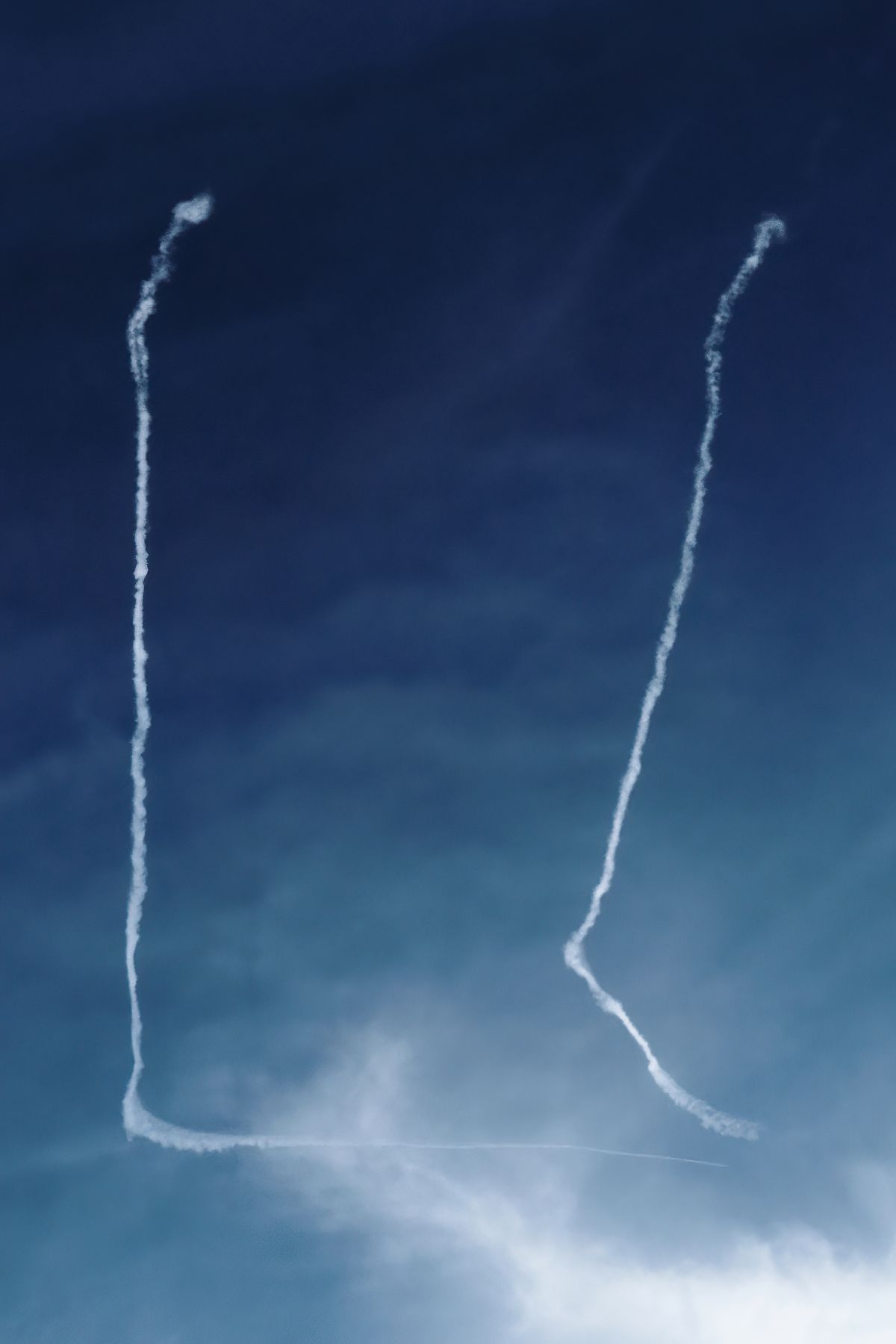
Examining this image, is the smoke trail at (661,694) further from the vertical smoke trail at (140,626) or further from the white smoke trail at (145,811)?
the vertical smoke trail at (140,626)

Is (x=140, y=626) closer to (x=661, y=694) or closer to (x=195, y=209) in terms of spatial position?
(x=195, y=209)

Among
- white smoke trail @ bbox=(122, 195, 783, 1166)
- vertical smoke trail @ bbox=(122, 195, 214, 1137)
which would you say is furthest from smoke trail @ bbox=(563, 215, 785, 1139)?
vertical smoke trail @ bbox=(122, 195, 214, 1137)

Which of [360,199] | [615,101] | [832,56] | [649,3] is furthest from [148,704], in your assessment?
[832,56]

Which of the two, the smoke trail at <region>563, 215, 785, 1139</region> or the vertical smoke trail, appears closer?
the vertical smoke trail

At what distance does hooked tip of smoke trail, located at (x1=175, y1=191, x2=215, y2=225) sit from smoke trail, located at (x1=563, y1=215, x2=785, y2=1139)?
513 centimetres

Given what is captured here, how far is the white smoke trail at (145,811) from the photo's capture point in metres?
12.8

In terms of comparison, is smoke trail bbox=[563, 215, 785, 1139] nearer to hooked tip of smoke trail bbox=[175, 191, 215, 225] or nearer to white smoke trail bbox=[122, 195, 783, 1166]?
white smoke trail bbox=[122, 195, 783, 1166]

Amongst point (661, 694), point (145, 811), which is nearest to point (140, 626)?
point (145, 811)

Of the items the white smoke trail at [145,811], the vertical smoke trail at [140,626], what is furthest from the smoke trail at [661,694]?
the vertical smoke trail at [140,626]

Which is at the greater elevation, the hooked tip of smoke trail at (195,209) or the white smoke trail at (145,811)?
the hooked tip of smoke trail at (195,209)

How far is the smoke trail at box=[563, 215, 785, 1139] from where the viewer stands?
1323 centimetres

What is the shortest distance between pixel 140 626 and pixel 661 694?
5521 mm

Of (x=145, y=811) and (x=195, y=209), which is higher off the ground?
(x=195, y=209)

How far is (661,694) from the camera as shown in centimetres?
1409
